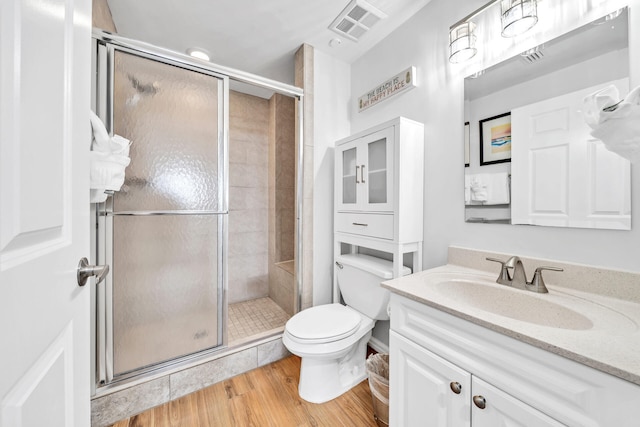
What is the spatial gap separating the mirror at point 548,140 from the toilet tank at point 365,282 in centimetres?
61

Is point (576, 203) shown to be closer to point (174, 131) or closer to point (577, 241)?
point (577, 241)

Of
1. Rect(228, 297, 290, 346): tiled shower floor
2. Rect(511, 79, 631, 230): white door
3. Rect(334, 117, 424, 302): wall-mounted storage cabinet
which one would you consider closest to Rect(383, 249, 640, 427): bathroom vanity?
Rect(511, 79, 631, 230): white door

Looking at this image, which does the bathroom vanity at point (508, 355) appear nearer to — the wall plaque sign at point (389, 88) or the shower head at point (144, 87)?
the wall plaque sign at point (389, 88)

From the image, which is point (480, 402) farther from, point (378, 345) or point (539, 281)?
point (378, 345)

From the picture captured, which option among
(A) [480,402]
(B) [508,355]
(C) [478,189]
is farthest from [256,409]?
(C) [478,189]

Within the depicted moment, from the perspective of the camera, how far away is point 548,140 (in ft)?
3.49

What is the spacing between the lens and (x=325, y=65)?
207 centimetres

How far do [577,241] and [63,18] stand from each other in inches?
68.9

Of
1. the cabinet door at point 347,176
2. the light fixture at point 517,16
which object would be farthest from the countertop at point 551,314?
the light fixture at point 517,16

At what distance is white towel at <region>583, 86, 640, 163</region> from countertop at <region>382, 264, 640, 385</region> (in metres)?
0.50

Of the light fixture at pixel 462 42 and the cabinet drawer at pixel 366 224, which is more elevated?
the light fixture at pixel 462 42

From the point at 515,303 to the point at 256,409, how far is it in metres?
1.45

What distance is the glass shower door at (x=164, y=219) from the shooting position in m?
1.40

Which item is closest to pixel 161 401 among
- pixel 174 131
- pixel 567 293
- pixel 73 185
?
pixel 73 185
